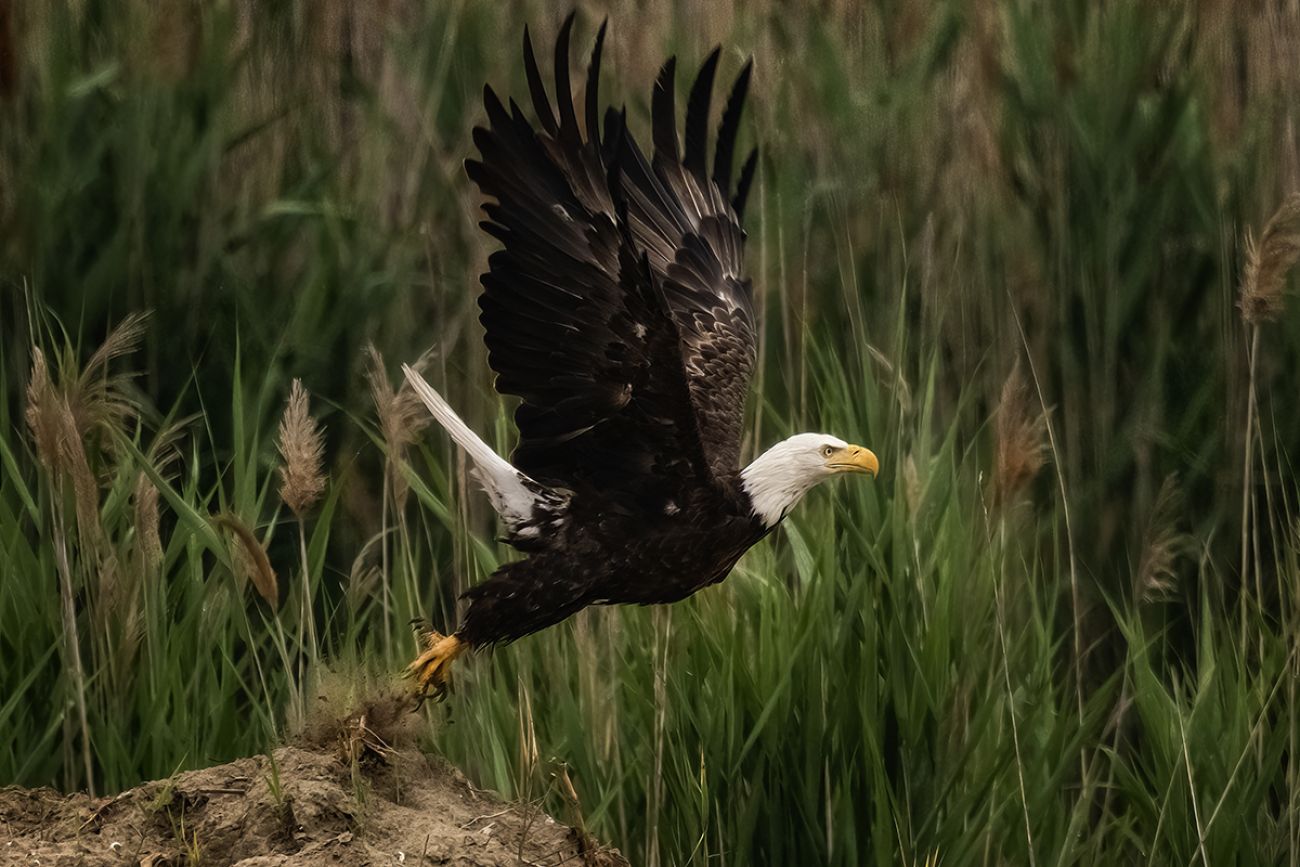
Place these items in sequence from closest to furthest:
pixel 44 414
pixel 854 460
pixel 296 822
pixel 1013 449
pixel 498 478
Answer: pixel 296 822
pixel 44 414
pixel 1013 449
pixel 854 460
pixel 498 478

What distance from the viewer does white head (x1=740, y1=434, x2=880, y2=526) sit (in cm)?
409

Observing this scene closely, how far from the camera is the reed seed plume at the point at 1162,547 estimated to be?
3.94m

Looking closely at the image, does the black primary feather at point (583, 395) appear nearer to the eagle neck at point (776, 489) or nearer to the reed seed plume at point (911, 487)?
the eagle neck at point (776, 489)

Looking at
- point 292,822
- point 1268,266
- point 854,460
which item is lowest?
point 292,822

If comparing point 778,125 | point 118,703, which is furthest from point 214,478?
point 778,125

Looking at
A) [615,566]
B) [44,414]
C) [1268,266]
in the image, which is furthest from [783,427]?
[44,414]

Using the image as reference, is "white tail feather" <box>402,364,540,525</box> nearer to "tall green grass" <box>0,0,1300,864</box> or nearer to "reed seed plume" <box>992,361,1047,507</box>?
"tall green grass" <box>0,0,1300,864</box>

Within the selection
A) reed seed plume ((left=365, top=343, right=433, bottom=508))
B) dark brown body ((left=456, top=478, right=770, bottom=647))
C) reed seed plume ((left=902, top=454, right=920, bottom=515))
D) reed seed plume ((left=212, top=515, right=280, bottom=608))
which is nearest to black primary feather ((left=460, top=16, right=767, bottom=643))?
dark brown body ((left=456, top=478, right=770, bottom=647))

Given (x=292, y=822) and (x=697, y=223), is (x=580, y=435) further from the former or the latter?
(x=292, y=822)

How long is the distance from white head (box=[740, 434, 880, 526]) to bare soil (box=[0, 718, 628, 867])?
1111mm

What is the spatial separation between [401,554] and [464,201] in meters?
1.13

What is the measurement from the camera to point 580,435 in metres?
4.15

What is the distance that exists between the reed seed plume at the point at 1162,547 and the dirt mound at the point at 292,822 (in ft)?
4.57

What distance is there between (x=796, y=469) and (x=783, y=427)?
47 centimetres
